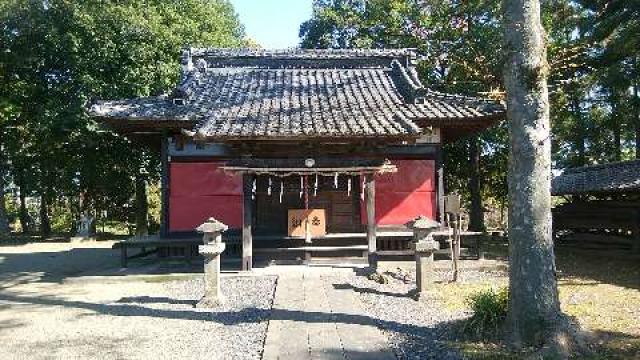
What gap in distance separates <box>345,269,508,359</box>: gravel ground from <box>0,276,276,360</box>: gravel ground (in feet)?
5.39

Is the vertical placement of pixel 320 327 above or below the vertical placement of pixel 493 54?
below

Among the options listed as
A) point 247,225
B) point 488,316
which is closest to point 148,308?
point 247,225

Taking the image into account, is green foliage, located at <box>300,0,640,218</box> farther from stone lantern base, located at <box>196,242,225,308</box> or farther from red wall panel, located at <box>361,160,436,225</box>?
stone lantern base, located at <box>196,242,225,308</box>

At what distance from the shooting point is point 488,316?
6.63 m

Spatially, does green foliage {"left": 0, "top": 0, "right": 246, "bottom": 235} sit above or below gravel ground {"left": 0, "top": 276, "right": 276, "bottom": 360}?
above

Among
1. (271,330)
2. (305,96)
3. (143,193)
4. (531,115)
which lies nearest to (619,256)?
(305,96)

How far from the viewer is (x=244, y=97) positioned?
1423 cm

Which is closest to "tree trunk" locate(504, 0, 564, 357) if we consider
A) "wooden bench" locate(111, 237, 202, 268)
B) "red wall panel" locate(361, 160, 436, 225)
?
"red wall panel" locate(361, 160, 436, 225)

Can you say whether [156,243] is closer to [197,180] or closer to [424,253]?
[197,180]

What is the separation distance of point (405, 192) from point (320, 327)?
750 centimetres

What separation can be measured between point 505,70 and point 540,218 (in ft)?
5.83

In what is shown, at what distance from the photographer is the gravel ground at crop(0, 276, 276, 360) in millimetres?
6461

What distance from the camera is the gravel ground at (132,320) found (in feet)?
21.2

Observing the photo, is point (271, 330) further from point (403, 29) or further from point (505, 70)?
point (403, 29)
